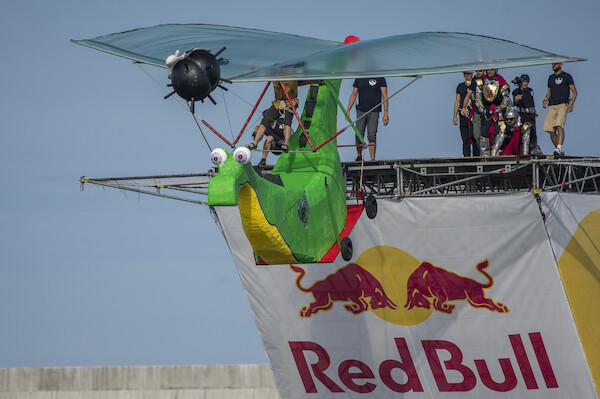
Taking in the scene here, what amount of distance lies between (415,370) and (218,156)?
1147cm

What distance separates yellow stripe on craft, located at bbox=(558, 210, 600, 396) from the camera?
71.6ft

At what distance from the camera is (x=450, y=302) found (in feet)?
74.5

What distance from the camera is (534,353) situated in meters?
22.2

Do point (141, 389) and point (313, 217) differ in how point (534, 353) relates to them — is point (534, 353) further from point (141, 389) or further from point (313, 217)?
point (141, 389)

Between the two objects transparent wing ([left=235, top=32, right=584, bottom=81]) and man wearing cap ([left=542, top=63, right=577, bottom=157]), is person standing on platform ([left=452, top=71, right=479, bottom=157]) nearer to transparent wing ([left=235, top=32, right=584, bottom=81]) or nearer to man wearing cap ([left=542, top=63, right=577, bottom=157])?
man wearing cap ([left=542, top=63, right=577, bottom=157])

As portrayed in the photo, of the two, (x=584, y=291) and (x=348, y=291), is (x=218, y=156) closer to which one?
(x=348, y=291)

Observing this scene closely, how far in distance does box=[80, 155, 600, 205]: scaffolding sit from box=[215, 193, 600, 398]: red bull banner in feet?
1.88

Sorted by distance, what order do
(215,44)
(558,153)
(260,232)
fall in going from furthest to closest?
(558,153), (215,44), (260,232)

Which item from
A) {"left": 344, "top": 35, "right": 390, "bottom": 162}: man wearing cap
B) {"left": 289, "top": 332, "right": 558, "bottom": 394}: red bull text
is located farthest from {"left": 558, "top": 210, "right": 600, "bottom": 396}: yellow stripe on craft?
{"left": 344, "top": 35, "right": 390, "bottom": 162}: man wearing cap

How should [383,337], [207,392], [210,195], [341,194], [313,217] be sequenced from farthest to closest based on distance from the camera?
1. [207,392]
2. [383,337]
3. [341,194]
4. [313,217]
5. [210,195]

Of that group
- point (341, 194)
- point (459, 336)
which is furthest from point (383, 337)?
point (341, 194)

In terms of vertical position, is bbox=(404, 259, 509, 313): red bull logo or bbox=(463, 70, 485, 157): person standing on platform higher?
bbox=(463, 70, 485, 157): person standing on platform

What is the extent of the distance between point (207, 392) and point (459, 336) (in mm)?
11572

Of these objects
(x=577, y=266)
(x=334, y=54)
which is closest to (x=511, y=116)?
(x=577, y=266)
